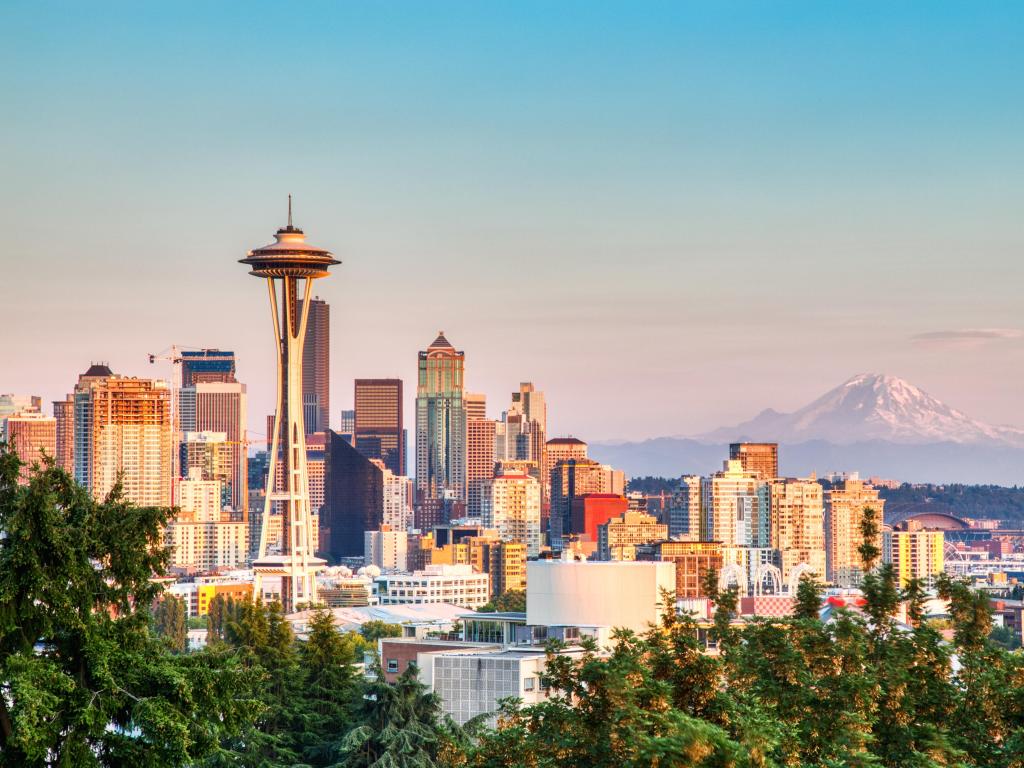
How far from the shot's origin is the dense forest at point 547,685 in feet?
93.7

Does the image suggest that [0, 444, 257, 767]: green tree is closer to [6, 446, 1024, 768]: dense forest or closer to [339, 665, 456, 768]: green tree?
[6, 446, 1024, 768]: dense forest

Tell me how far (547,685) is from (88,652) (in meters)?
12.5

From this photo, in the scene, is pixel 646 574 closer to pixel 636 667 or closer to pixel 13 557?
pixel 636 667

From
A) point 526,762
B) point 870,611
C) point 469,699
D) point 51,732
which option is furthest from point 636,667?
point 469,699

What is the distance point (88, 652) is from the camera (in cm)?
2930

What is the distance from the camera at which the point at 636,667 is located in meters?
36.1

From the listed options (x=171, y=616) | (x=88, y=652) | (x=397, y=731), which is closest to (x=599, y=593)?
(x=397, y=731)

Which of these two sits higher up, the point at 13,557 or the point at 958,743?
the point at 13,557

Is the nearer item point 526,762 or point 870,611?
point 526,762

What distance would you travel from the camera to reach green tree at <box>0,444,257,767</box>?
92.6 feet

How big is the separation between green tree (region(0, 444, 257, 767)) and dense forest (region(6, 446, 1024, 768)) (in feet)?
0.11

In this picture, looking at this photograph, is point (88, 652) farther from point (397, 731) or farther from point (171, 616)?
point (171, 616)

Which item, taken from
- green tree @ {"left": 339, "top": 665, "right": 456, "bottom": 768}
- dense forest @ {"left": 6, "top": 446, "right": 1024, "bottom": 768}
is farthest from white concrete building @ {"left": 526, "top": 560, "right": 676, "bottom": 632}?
dense forest @ {"left": 6, "top": 446, "right": 1024, "bottom": 768}

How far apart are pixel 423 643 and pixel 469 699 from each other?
11.2 m
